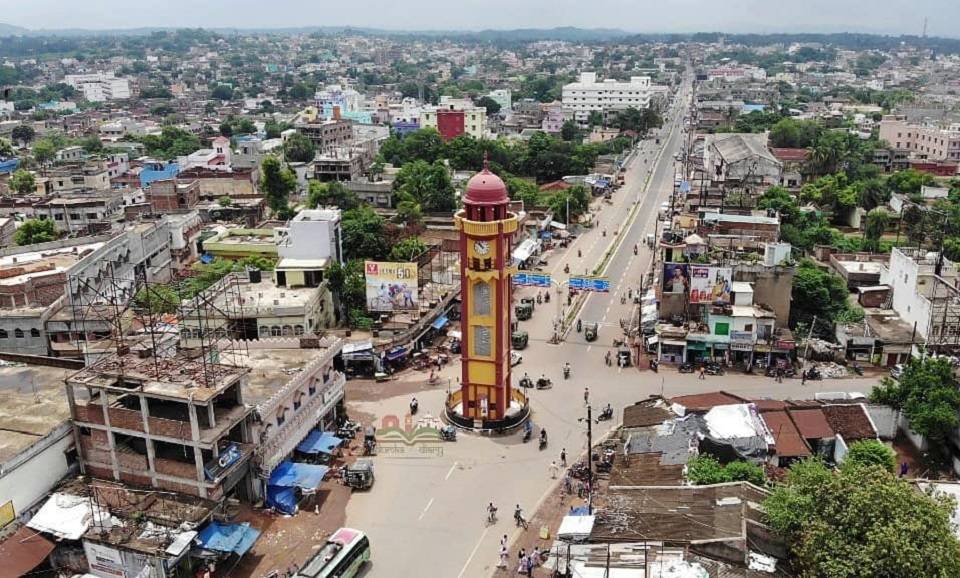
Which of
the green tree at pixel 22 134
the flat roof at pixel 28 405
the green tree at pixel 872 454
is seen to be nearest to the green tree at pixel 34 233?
the flat roof at pixel 28 405

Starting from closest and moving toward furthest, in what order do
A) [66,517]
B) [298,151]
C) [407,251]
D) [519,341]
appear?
[66,517] < [519,341] < [407,251] < [298,151]

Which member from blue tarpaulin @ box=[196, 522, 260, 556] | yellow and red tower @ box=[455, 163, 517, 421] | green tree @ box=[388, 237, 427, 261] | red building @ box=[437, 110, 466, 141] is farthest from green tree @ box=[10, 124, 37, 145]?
blue tarpaulin @ box=[196, 522, 260, 556]

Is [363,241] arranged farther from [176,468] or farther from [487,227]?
[176,468]

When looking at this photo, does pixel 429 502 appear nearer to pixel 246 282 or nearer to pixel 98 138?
pixel 246 282

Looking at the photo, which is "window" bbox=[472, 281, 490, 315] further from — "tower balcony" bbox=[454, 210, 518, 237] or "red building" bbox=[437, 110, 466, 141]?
"red building" bbox=[437, 110, 466, 141]

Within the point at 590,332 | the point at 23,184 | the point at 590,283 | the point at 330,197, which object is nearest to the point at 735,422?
the point at 590,332
